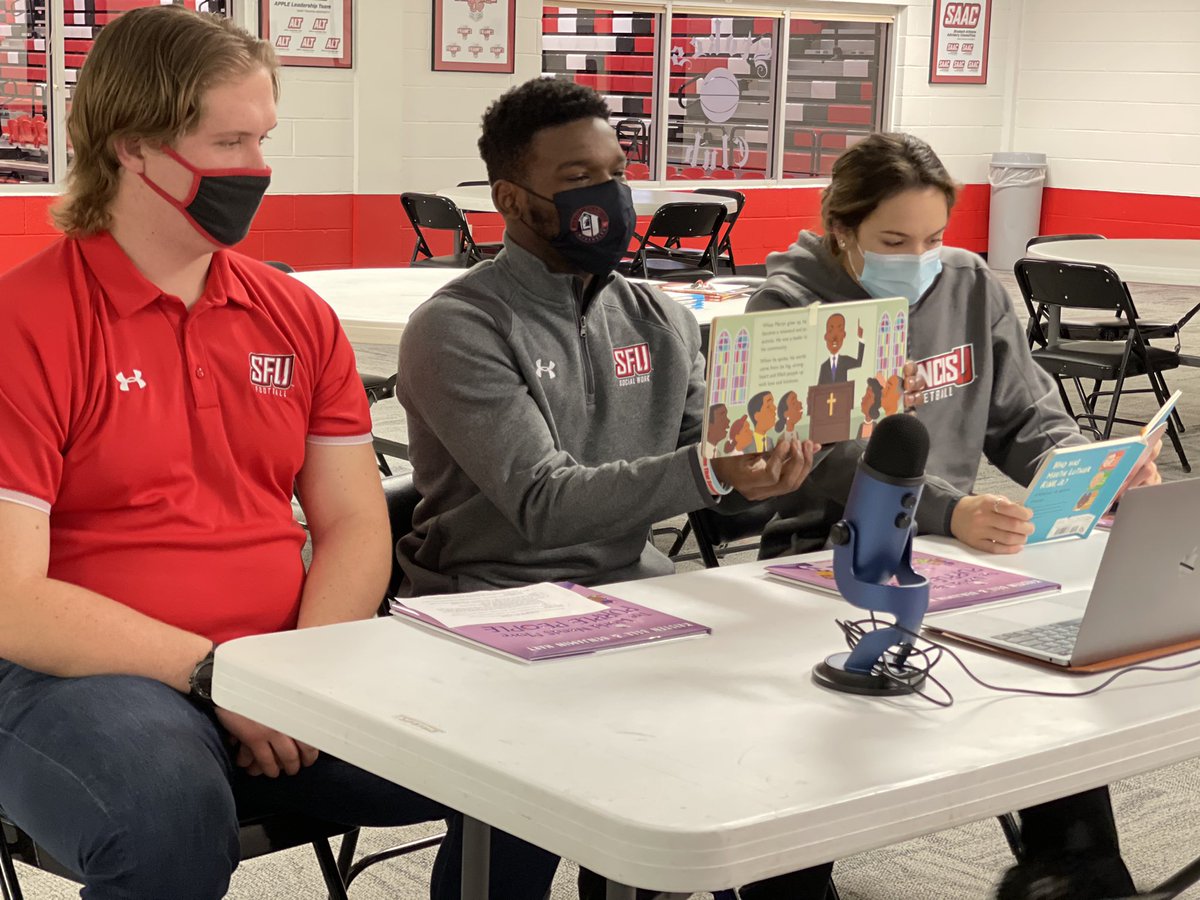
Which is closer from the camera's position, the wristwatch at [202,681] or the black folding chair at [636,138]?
the wristwatch at [202,681]

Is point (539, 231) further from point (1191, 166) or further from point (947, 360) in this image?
point (1191, 166)

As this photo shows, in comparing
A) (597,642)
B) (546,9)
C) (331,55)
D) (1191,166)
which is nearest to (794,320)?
(597,642)

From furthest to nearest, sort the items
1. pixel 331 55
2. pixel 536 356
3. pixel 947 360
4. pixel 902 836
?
pixel 331 55, pixel 947 360, pixel 536 356, pixel 902 836

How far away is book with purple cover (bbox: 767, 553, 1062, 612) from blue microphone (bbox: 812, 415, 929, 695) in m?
0.30

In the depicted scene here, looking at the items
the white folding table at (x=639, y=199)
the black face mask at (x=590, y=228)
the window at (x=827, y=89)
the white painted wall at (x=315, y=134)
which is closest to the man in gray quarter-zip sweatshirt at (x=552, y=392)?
the black face mask at (x=590, y=228)

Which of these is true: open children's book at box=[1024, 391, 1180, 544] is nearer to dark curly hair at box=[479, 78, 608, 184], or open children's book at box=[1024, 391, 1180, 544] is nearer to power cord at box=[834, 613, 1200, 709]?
power cord at box=[834, 613, 1200, 709]

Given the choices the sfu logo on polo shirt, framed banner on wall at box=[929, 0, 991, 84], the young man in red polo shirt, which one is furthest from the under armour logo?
framed banner on wall at box=[929, 0, 991, 84]

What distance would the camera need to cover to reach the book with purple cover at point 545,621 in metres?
1.52

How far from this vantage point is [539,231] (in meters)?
2.22

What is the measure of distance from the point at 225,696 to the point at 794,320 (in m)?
0.70

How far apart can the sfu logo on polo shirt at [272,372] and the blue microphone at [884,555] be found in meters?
0.78

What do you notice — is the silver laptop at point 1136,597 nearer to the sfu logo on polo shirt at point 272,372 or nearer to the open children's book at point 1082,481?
the open children's book at point 1082,481

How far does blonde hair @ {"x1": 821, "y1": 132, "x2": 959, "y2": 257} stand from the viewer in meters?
2.40

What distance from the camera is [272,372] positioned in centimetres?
188
